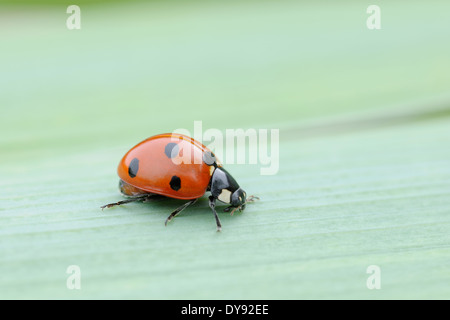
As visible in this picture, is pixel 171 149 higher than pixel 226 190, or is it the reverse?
pixel 171 149

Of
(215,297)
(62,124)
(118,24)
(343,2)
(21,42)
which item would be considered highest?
(343,2)

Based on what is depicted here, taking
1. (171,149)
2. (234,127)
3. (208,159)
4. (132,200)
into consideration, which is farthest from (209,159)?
(234,127)

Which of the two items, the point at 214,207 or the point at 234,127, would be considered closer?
the point at 214,207

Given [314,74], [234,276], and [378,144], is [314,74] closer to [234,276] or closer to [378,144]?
[378,144]

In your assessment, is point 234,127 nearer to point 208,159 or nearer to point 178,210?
Answer: point 208,159

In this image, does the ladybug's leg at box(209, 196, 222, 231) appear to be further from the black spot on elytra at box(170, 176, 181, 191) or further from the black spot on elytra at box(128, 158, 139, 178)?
the black spot on elytra at box(128, 158, 139, 178)

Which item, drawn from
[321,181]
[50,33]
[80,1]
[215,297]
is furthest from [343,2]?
[215,297]
